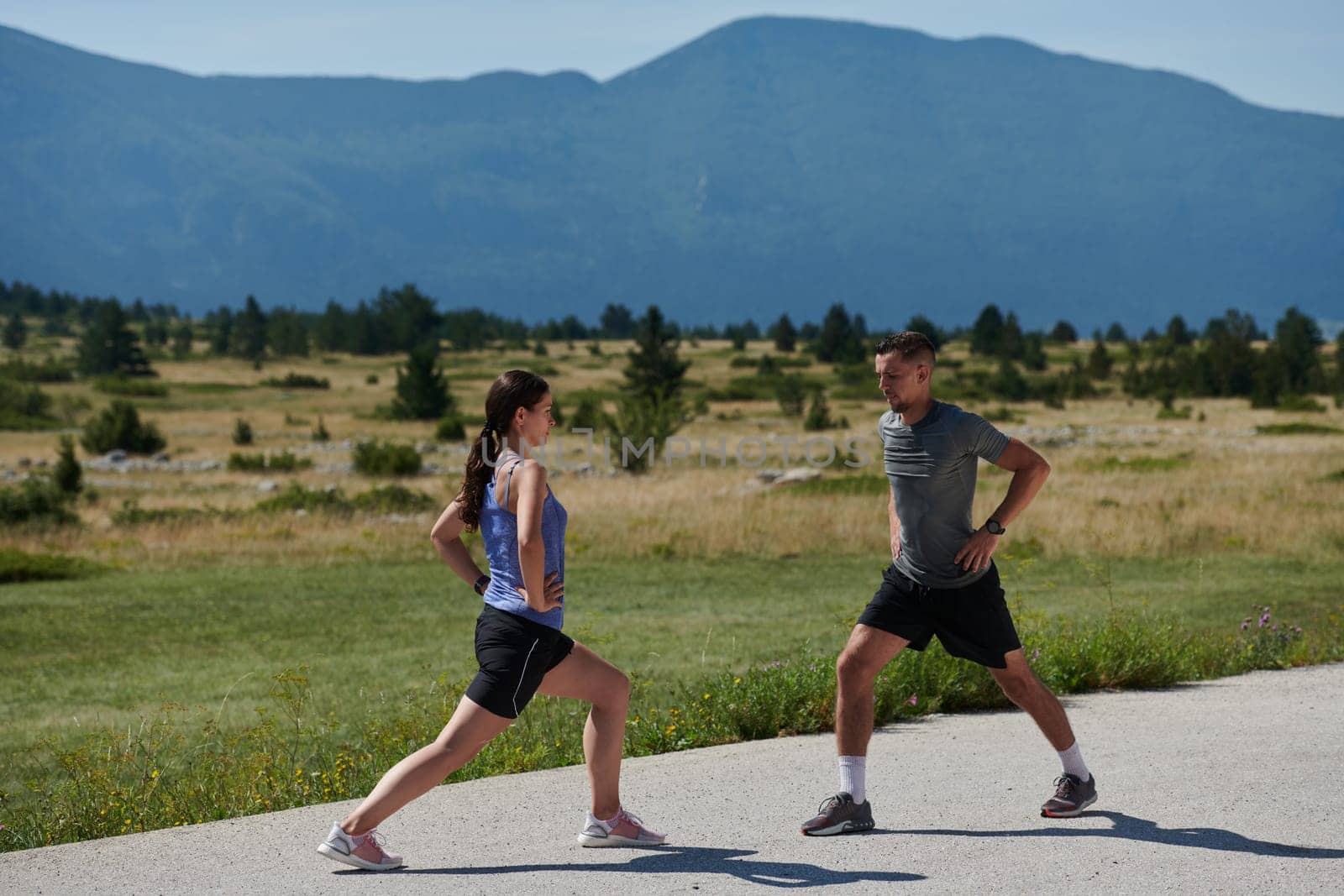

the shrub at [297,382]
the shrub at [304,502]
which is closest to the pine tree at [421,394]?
the shrub at [297,382]

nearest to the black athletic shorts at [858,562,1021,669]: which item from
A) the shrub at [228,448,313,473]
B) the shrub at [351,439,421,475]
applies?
the shrub at [351,439,421,475]

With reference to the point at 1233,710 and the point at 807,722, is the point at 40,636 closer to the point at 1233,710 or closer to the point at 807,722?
the point at 807,722

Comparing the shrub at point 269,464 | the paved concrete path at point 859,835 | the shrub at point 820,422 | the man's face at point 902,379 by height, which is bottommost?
the shrub at point 269,464

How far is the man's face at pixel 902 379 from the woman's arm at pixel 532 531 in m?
1.42

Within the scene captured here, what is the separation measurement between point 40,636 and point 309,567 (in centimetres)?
556

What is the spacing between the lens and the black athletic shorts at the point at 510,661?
5.09 metres

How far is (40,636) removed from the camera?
15.6 meters

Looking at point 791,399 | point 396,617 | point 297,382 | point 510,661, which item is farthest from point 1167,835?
point 297,382

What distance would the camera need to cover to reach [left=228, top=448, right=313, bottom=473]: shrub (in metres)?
42.0

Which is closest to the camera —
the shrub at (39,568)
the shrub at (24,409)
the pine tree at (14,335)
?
the shrub at (39,568)

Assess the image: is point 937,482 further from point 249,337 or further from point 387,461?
point 249,337

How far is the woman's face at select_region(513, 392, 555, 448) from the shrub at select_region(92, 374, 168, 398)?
73.6 metres

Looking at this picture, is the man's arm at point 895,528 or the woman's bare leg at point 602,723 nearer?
the woman's bare leg at point 602,723

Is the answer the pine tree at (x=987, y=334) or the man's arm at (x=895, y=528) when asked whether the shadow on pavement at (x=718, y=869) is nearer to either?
the man's arm at (x=895, y=528)
